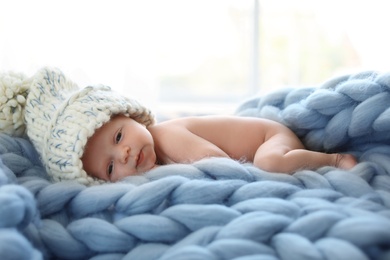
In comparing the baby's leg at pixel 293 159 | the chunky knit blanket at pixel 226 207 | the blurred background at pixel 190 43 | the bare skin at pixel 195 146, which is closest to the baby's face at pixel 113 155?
the bare skin at pixel 195 146

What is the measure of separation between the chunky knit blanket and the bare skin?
3.0 inches

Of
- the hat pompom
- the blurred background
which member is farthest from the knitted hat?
the blurred background

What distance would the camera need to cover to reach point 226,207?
2.26 ft

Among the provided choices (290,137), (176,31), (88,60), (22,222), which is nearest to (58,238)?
(22,222)

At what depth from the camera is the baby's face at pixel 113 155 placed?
0.97m

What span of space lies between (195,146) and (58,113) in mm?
269

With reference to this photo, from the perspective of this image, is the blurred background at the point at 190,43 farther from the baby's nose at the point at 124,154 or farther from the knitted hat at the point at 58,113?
the baby's nose at the point at 124,154

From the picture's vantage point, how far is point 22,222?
24.6 inches

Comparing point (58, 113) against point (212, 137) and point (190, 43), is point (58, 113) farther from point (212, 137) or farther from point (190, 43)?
point (190, 43)

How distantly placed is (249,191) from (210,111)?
89 cm

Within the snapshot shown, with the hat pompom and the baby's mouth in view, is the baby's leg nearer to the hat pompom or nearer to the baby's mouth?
the baby's mouth

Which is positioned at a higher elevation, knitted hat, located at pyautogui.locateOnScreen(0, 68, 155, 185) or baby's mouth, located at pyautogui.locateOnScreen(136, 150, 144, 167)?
knitted hat, located at pyautogui.locateOnScreen(0, 68, 155, 185)

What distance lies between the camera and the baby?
915 mm

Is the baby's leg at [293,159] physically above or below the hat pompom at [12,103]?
below
